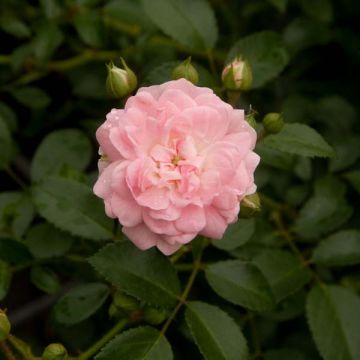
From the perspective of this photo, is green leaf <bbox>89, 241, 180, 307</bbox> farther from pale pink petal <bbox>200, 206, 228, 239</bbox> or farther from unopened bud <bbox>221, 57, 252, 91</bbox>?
unopened bud <bbox>221, 57, 252, 91</bbox>

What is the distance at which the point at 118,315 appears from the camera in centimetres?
96

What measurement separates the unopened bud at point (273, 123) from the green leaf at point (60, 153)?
0.45 m

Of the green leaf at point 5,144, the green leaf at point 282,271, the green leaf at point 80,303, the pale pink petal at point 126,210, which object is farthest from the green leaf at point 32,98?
the pale pink petal at point 126,210

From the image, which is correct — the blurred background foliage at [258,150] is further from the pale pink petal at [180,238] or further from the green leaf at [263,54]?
the pale pink petal at [180,238]

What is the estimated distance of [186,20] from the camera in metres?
1.18

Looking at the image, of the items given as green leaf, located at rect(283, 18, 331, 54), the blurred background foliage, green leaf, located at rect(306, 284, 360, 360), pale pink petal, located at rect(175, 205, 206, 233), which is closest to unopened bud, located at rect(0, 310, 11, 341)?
the blurred background foliage

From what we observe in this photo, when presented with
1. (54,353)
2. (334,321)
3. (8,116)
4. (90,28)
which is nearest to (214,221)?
(54,353)

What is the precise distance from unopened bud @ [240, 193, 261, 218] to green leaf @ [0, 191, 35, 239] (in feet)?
1.62

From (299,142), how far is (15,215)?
537 mm

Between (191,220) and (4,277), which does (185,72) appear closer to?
(191,220)

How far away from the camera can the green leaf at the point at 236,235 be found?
1071mm

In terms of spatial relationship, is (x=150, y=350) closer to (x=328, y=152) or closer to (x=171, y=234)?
(x=171, y=234)

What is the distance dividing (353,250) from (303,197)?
0.22 meters

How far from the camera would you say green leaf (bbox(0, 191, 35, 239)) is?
1.15m
